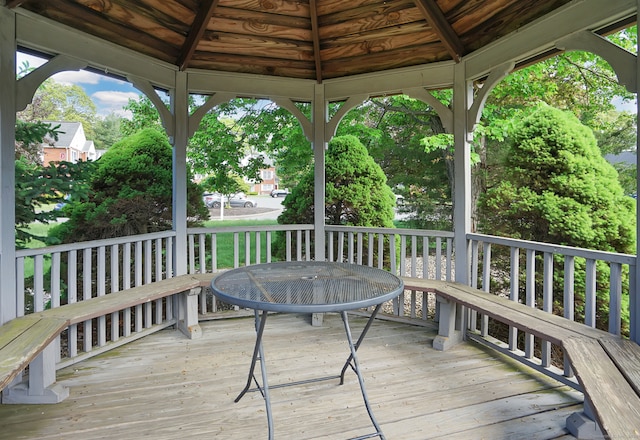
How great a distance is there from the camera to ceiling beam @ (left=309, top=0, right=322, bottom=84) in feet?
11.6

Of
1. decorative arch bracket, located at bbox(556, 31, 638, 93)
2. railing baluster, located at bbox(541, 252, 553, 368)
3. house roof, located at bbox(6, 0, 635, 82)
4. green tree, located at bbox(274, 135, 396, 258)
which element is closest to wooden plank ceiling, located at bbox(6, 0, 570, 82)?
house roof, located at bbox(6, 0, 635, 82)

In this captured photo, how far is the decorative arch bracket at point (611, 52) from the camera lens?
7.29 feet

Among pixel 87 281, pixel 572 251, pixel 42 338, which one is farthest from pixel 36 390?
pixel 572 251

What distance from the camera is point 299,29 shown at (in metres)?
3.80

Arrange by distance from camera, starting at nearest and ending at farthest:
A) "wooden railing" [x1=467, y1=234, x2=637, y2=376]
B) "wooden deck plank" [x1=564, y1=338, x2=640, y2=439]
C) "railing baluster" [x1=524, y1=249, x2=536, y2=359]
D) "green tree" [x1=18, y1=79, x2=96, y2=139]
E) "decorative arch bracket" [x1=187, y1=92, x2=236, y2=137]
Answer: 1. "wooden deck plank" [x1=564, y1=338, x2=640, y2=439]
2. "wooden railing" [x1=467, y1=234, x2=637, y2=376]
3. "railing baluster" [x1=524, y1=249, x2=536, y2=359]
4. "decorative arch bracket" [x1=187, y1=92, x2=236, y2=137]
5. "green tree" [x1=18, y1=79, x2=96, y2=139]

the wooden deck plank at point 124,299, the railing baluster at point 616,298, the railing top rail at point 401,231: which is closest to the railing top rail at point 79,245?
the wooden deck plank at point 124,299

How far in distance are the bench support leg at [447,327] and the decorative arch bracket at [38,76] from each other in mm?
3509

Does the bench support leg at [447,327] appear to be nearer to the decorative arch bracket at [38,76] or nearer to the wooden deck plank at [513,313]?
the wooden deck plank at [513,313]

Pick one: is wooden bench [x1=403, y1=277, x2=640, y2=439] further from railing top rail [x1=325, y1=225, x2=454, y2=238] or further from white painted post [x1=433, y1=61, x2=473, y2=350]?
railing top rail [x1=325, y1=225, x2=454, y2=238]

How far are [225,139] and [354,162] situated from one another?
245cm

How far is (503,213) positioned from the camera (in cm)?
480

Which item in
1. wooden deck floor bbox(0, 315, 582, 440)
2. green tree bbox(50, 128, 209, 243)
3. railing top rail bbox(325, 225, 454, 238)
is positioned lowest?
wooden deck floor bbox(0, 315, 582, 440)

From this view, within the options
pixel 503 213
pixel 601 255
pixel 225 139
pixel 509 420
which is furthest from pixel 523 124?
pixel 225 139

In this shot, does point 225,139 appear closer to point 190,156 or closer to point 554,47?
point 190,156
